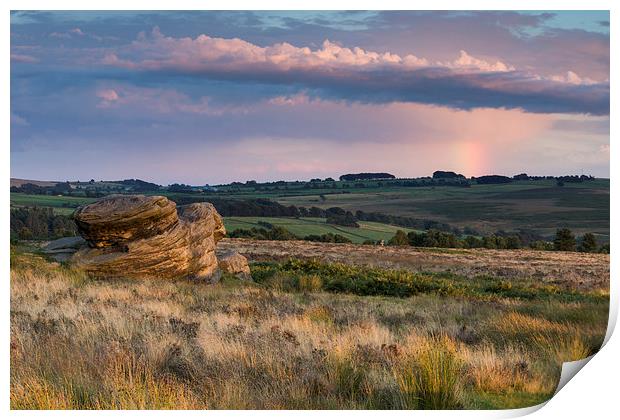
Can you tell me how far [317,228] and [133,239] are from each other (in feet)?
116

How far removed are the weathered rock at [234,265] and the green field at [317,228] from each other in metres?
25.4

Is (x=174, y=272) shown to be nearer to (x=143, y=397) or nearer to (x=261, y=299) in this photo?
(x=261, y=299)

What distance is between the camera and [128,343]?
29.8 feet

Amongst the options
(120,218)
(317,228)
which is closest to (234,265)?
(120,218)

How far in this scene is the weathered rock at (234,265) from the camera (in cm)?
2205

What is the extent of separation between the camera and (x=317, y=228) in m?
53.0

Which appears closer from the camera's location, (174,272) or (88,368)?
(88,368)

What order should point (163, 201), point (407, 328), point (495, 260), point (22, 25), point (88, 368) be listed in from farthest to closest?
point (495, 260) < point (163, 201) < point (407, 328) < point (22, 25) < point (88, 368)

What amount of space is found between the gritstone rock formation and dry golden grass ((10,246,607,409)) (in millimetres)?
3720

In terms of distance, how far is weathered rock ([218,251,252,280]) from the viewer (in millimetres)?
22047

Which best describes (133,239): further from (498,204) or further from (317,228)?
(317,228)

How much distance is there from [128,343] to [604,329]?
7.32 meters

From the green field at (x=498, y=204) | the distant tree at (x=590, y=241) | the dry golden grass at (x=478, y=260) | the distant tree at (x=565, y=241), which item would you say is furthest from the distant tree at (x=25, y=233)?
the distant tree at (x=565, y=241)

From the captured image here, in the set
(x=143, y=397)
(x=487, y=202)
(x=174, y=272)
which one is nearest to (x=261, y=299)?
(x=174, y=272)
